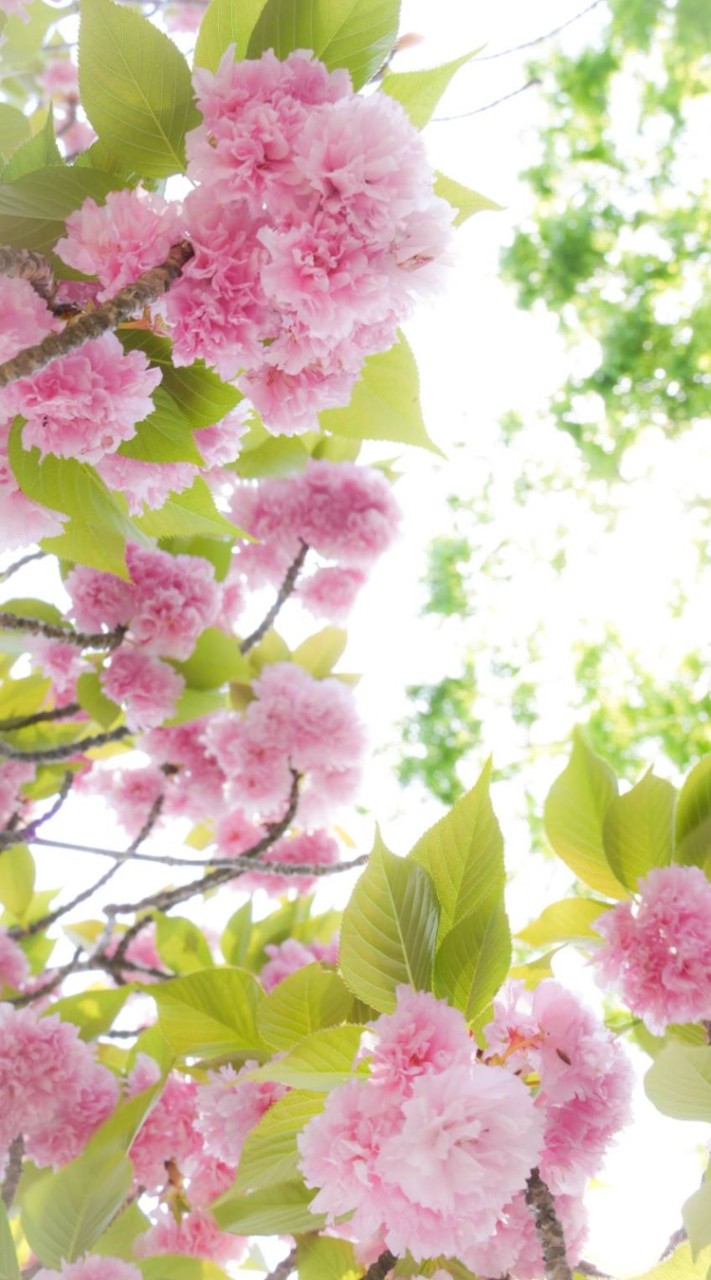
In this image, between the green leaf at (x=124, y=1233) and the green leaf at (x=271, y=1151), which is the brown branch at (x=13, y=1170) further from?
the green leaf at (x=271, y=1151)

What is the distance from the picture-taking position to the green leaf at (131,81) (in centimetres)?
75

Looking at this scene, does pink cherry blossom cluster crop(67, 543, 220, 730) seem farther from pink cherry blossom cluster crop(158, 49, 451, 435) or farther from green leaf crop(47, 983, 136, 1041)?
pink cherry blossom cluster crop(158, 49, 451, 435)

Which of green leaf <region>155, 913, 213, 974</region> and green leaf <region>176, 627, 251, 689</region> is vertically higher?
green leaf <region>176, 627, 251, 689</region>

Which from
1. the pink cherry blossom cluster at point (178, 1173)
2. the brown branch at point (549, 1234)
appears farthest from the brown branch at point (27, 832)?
the brown branch at point (549, 1234)

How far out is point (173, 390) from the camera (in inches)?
32.7

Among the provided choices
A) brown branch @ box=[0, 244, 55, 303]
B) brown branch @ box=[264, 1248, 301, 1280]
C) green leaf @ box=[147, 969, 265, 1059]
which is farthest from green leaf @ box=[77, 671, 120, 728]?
brown branch @ box=[0, 244, 55, 303]

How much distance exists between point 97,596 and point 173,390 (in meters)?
0.76

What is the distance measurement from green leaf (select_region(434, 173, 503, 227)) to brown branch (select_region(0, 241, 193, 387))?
0.28 m

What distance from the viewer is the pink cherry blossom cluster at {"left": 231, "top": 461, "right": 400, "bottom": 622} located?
193cm

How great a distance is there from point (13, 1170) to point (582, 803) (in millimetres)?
957

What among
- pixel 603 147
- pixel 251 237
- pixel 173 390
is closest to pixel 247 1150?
pixel 173 390

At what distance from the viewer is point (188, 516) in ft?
3.06

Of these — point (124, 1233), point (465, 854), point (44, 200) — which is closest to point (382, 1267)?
point (465, 854)

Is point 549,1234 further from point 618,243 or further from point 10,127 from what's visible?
point 618,243
